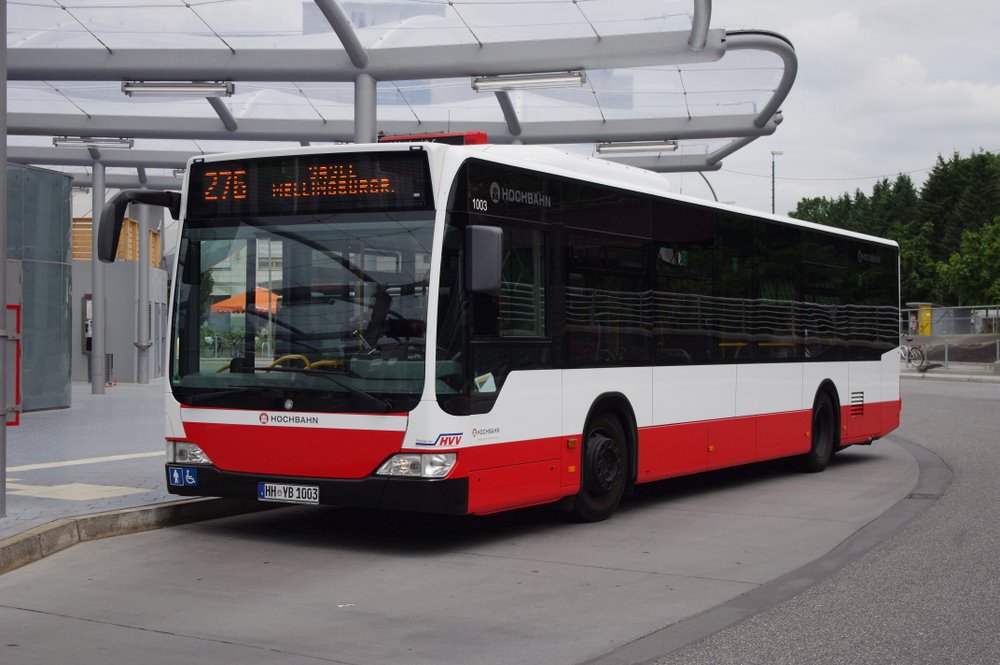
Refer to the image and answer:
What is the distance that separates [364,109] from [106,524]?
9055 millimetres

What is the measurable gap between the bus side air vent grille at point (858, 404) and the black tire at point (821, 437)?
669mm

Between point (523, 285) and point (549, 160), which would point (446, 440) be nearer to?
point (523, 285)

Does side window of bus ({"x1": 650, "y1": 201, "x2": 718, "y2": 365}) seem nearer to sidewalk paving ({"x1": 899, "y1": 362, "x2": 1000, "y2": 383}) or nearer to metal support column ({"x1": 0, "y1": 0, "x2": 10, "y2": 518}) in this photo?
metal support column ({"x1": 0, "y1": 0, "x2": 10, "y2": 518})

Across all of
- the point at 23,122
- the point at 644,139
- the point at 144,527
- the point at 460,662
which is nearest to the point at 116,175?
the point at 23,122

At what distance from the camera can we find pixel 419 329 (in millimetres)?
8883

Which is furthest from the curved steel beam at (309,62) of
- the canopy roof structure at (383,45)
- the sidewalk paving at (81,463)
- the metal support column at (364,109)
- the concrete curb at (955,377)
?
the concrete curb at (955,377)

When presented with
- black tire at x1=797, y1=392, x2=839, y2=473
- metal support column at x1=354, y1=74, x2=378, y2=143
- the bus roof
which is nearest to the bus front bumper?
the bus roof

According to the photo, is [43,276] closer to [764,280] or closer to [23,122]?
[23,122]

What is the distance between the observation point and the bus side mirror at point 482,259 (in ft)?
29.2

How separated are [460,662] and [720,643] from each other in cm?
132

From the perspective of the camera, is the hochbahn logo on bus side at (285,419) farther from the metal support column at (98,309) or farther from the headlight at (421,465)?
the metal support column at (98,309)

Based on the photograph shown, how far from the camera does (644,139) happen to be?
22891mm

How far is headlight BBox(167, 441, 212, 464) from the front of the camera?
970cm

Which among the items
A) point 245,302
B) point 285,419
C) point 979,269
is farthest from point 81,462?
point 979,269
